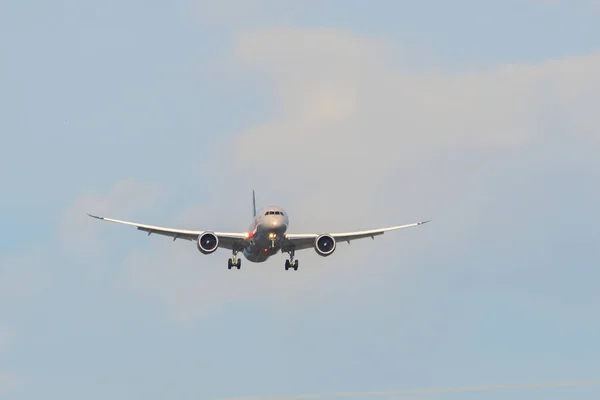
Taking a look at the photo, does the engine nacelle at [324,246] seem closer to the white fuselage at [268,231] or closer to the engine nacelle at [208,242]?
the white fuselage at [268,231]

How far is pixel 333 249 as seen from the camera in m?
102

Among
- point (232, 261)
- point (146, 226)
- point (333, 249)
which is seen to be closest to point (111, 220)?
point (146, 226)

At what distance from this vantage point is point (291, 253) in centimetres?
10469

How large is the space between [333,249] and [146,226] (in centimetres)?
1416

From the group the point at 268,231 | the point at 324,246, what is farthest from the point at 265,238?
the point at 324,246

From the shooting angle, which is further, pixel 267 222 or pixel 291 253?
pixel 291 253

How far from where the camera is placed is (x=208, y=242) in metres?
101

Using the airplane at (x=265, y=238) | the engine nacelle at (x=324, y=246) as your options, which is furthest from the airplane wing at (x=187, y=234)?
the engine nacelle at (x=324, y=246)

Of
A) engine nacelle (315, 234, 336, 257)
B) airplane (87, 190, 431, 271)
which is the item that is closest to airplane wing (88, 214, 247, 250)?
airplane (87, 190, 431, 271)

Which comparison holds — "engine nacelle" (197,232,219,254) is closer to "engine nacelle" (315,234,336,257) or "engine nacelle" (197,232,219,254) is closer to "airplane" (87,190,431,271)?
"airplane" (87,190,431,271)

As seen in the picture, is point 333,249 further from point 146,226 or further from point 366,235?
point 146,226

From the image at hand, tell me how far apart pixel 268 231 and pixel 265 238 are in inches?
56.5

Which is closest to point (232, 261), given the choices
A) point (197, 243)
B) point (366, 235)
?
point (197, 243)

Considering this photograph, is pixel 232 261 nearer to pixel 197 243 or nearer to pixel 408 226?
pixel 197 243
